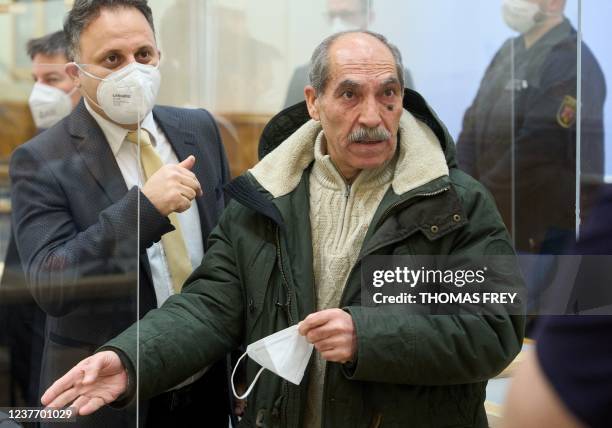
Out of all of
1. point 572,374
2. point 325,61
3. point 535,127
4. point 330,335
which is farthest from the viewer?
point 535,127

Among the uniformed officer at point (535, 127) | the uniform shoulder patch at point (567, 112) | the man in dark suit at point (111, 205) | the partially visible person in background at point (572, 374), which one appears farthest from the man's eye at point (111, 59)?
the uniform shoulder patch at point (567, 112)

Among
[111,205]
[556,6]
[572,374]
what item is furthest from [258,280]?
[556,6]

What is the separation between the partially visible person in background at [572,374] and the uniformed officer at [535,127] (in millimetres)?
2494

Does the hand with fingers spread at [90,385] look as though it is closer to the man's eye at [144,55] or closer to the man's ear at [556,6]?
the man's eye at [144,55]

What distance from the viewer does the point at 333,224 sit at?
2.05 meters

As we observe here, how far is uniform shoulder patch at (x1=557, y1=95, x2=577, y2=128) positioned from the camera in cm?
340

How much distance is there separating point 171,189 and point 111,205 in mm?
129

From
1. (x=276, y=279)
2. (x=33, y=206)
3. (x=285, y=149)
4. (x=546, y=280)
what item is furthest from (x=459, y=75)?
(x=33, y=206)

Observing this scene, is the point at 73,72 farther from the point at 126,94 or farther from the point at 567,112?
the point at 567,112

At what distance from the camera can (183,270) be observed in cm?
215

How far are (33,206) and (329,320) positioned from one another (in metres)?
0.63

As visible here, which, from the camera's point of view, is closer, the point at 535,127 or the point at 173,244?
the point at 173,244

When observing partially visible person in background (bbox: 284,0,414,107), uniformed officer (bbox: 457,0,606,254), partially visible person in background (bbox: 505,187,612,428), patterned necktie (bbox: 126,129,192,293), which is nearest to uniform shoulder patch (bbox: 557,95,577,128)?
uniformed officer (bbox: 457,0,606,254)

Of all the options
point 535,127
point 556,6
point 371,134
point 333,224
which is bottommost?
point 535,127
